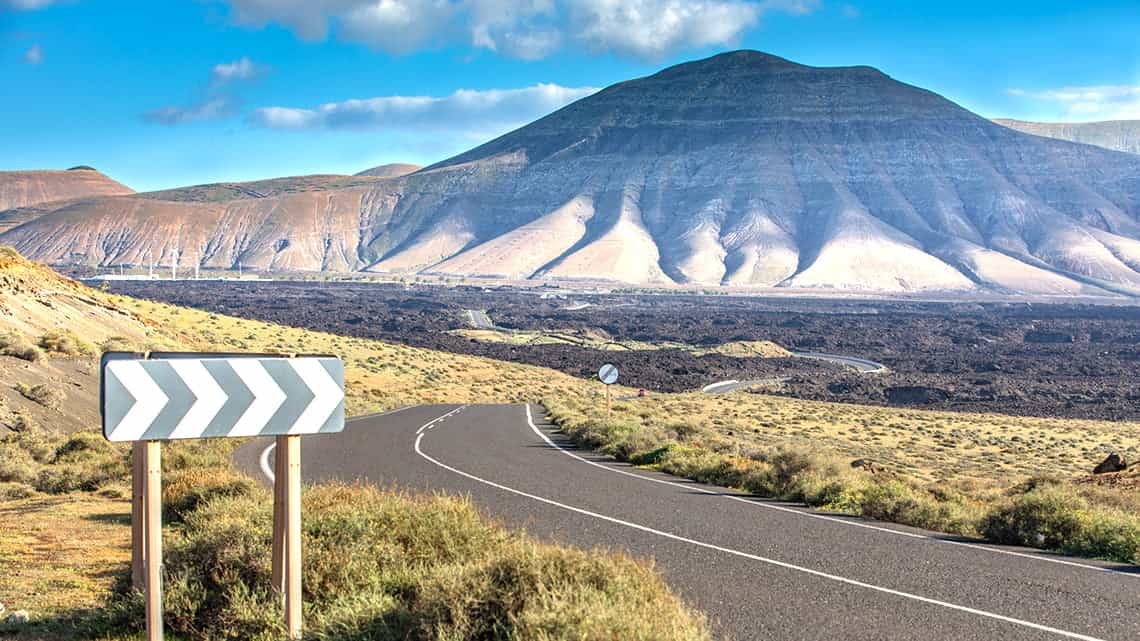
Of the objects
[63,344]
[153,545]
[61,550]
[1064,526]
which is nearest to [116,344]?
[63,344]

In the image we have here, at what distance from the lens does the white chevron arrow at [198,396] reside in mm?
5898

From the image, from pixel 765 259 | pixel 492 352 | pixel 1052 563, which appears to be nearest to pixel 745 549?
pixel 1052 563

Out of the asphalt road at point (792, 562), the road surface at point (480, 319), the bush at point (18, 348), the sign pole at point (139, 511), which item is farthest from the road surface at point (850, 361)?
the sign pole at point (139, 511)

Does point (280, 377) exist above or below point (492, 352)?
above

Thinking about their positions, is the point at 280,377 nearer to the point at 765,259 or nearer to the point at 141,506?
the point at 141,506

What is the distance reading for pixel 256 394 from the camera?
20.1 ft

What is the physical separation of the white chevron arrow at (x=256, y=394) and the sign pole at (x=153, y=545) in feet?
1.44

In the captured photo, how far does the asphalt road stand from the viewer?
25.0 ft

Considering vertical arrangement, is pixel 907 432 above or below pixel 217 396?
below

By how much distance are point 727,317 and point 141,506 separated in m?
122

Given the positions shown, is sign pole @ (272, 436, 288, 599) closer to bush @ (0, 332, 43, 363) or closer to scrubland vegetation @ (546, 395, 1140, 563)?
scrubland vegetation @ (546, 395, 1140, 563)

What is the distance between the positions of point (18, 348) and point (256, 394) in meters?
21.5

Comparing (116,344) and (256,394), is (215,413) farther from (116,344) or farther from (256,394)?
(116,344)

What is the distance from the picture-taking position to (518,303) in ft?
466
